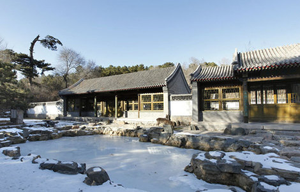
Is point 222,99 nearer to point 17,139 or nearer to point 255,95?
point 255,95

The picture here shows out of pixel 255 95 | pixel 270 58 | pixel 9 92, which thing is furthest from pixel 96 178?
pixel 9 92

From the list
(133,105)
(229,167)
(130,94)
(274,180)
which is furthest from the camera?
(133,105)

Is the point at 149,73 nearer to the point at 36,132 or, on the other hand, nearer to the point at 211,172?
the point at 36,132

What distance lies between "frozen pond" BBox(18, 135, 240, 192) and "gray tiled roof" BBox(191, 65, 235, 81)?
499 cm

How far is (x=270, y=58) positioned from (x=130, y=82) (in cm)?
1060

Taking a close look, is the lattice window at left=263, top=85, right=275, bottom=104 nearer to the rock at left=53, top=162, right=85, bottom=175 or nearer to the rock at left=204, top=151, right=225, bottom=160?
the rock at left=204, top=151, right=225, bottom=160

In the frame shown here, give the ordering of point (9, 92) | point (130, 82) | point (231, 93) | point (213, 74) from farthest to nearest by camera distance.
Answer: point (130, 82), point (9, 92), point (213, 74), point (231, 93)

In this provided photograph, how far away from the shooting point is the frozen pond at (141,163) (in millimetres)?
4121

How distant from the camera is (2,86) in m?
11.6

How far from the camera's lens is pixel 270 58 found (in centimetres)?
954

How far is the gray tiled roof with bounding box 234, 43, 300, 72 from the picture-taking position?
828 centimetres

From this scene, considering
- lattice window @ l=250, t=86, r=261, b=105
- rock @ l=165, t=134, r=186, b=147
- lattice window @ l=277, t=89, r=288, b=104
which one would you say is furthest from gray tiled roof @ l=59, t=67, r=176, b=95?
lattice window @ l=277, t=89, r=288, b=104

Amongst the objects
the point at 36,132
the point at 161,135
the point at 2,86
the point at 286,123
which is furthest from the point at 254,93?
the point at 2,86

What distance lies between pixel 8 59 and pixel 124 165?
2488 cm
